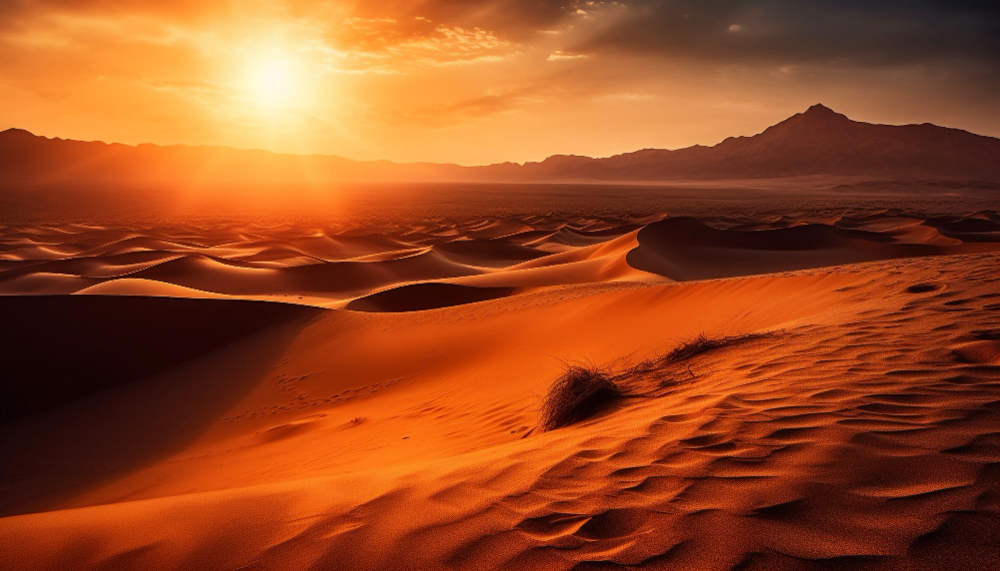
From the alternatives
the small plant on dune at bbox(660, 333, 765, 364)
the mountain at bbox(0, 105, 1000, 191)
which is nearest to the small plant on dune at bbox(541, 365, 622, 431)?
the small plant on dune at bbox(660, 333, 765, 364)

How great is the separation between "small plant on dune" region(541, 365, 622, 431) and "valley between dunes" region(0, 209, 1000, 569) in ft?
0.65

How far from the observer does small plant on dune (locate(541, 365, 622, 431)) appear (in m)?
3.92

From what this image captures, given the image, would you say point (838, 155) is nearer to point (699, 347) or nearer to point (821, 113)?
point (821, 113)

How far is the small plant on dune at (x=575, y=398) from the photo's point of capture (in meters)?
3.92

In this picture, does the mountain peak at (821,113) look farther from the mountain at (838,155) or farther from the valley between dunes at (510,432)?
the valley between dunes at (510,432)

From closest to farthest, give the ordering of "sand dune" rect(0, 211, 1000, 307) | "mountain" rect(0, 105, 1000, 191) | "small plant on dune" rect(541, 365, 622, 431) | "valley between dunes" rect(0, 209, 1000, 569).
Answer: "valley between dunes" rect(0, 209, 1000, 569) → "small plant on dune" rect(541, 365, 622, 431) → "sand dune" rect(0, 211, 1000, 307) → "mountain" rect(0, 105, 1000, 191)

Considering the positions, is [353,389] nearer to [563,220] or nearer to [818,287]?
[818,287]

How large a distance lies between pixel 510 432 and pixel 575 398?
647mm

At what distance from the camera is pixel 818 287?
7168mm

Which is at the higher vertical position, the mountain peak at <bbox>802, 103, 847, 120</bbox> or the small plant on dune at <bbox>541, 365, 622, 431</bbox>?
the mountain peak at <bbox>802, 103, 847, 120</bbox>

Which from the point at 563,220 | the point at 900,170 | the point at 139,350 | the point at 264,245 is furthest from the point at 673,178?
the point at 139,350

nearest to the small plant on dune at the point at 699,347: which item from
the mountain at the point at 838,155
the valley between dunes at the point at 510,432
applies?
the valley between dunes at the point at 510,432

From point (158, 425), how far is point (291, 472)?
4.73m

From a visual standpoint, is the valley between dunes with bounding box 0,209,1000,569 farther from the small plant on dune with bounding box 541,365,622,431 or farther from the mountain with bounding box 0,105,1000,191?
the mountain with bounding box 0,105,1000,191
